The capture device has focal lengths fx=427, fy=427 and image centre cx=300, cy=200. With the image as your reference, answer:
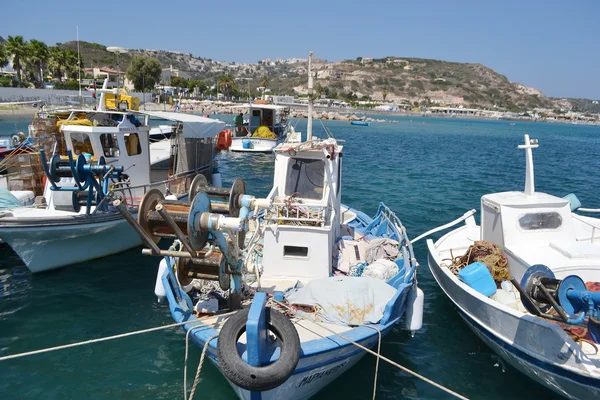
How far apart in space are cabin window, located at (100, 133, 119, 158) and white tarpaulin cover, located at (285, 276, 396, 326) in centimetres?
921

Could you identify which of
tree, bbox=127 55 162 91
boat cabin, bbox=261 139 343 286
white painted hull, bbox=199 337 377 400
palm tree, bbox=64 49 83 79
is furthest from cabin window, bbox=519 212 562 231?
palm tree, bbox=64 49 83 79

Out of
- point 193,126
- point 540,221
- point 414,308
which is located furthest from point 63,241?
point 540,221

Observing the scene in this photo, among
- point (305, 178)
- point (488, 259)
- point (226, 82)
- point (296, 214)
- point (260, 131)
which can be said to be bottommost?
point (488, 259)

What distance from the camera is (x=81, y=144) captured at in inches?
559

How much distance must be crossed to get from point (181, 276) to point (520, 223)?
26.0ft

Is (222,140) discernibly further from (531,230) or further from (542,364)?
(542,364)

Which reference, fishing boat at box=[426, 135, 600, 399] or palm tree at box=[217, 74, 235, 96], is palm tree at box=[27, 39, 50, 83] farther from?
fishing boat at box=[426, 135, 600, 399]

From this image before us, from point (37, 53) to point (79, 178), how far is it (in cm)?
7045

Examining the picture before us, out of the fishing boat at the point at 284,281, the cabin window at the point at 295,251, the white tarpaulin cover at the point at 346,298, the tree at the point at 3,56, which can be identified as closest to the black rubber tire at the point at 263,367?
the fishing boat at the point at 284,281

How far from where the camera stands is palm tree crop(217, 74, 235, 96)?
11862 centimetres

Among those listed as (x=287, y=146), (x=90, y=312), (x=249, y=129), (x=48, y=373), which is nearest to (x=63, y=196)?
(x=90, y=312)

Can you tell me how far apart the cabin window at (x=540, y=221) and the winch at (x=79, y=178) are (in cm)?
1092

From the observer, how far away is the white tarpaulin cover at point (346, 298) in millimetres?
7656

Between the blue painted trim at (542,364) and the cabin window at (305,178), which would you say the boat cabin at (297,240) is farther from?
the blue painted trim at (542,364)
